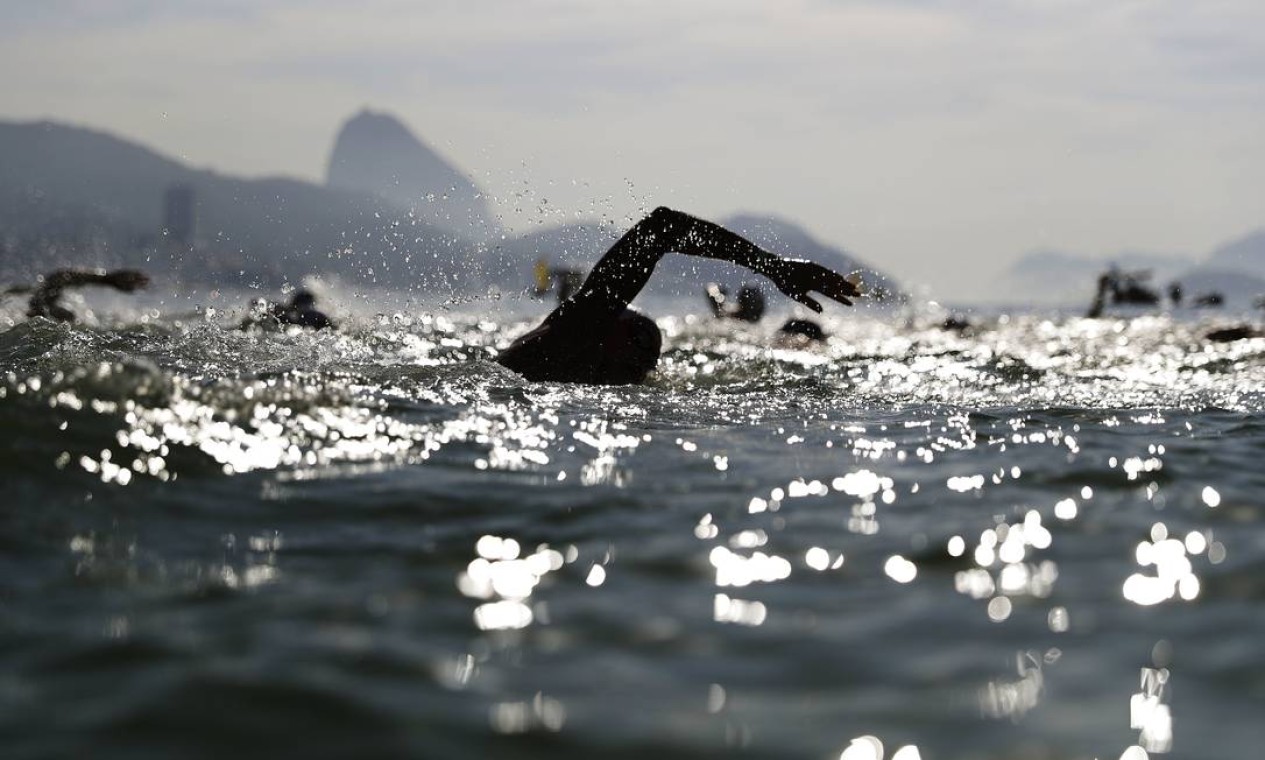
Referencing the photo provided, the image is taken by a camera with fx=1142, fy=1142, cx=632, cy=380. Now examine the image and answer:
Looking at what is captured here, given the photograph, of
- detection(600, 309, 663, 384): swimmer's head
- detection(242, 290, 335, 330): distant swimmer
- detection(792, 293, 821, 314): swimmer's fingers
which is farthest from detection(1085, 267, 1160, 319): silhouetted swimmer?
detection(792, 293, 821, 314): swimmer's fingers

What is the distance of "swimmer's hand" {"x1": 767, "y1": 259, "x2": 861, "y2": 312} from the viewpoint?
29.0ft

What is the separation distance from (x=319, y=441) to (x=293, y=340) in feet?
24.6

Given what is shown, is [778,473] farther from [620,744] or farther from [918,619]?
[620,744]

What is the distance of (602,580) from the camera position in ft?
13.1

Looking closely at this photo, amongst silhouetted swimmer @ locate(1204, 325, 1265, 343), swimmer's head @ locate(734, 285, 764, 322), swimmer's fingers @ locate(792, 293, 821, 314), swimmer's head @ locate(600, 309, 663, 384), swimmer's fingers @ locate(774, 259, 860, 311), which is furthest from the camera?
swimmer's head @ locate(734, 285, 764, 322)

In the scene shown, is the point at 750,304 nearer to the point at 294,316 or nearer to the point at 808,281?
the point at 294,316

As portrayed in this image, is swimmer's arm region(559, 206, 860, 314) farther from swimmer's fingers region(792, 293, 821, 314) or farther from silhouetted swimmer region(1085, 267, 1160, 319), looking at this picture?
silhouetted swimmer region(1085, 267, 1160, 319)

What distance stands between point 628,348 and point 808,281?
6.66 ft

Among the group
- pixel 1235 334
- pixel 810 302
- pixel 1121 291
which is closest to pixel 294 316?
pixel 810 302

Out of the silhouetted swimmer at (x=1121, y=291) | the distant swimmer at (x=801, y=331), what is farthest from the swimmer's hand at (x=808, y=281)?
the silhouetted swimmer at (x=1121, y=291)

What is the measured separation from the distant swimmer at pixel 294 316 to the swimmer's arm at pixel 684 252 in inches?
344

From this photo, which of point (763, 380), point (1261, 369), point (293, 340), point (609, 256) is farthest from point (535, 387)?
point (1261, 369)

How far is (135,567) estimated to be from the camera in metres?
4.00

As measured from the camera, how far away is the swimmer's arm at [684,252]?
9.02 meters
